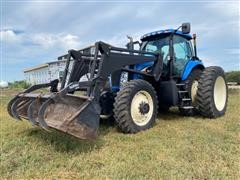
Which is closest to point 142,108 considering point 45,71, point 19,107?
point 19,107

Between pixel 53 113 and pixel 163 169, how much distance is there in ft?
6.70

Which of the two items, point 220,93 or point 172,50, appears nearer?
point 172,50

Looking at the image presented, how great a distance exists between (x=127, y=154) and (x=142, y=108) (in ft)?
5.12

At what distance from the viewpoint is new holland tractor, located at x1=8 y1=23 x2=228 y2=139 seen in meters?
4.59

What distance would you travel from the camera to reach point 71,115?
14.3 ft

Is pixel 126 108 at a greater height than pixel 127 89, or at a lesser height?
lesser

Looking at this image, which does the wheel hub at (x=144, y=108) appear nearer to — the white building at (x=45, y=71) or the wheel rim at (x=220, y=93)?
the wheel rim at (x=220, y=93)

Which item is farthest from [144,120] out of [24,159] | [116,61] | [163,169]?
[24,159]

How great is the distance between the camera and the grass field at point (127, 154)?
12.1 ft

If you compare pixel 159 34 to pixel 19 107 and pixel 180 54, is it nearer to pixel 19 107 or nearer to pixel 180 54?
pixel 180 54

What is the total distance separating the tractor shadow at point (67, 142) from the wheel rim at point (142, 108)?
2.17ft

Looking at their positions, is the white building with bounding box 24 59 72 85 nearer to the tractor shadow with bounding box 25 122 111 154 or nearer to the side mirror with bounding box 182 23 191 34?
the side mirror with bounding box 182 23 191 34

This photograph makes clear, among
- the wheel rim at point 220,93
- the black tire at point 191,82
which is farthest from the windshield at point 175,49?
the wheel rim at point 220,93

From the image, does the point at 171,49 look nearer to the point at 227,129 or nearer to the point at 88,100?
the point at 227,129
